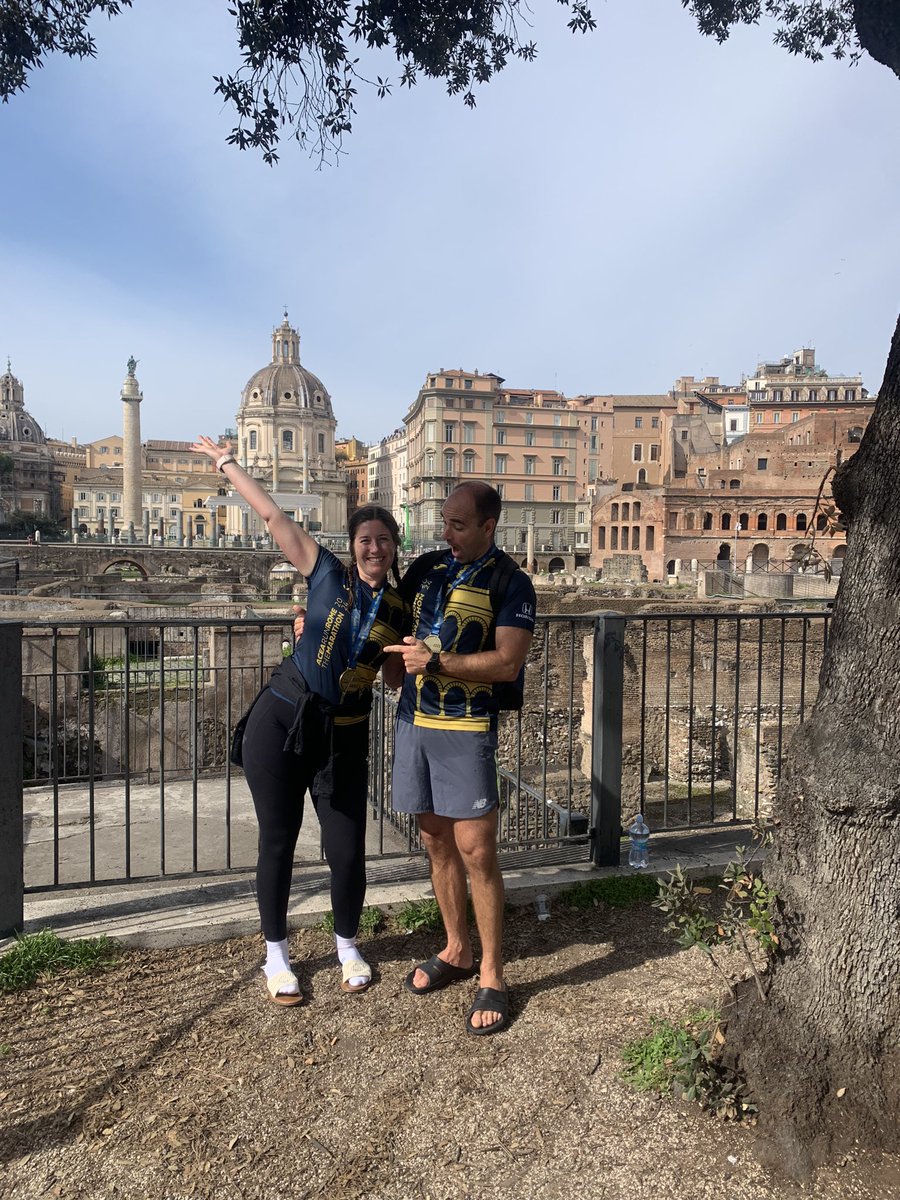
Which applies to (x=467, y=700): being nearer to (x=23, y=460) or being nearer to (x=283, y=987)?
(x=283, y=987)

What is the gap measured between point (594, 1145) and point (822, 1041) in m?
0.64

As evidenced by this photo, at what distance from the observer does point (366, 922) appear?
3.38 m

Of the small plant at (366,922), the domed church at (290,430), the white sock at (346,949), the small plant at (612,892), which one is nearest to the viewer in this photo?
the white sock at (346,949)

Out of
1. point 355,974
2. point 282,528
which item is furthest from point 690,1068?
point 282,528

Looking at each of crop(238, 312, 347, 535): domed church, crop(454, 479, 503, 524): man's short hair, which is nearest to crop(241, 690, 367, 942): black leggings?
crop(454, 479, 503, 524): man's short hair

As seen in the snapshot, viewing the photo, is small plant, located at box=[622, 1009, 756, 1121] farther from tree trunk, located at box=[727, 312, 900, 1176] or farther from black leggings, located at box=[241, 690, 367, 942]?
black leggings, located at box=[241, 690, 367, 942]

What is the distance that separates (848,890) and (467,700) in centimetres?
119

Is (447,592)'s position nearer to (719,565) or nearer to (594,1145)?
(594,1145)

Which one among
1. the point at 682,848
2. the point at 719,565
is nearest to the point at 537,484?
the point at 719,565

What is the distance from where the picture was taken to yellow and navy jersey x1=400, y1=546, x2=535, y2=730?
8.92ft

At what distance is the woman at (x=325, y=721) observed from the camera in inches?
109

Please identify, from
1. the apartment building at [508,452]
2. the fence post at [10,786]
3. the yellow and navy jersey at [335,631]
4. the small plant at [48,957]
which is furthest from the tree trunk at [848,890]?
the apartment building at [508,452]

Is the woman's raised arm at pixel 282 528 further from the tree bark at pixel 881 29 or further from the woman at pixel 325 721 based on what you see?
the tree bark at pixel 881 29

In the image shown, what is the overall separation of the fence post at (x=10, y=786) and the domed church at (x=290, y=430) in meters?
98.5
